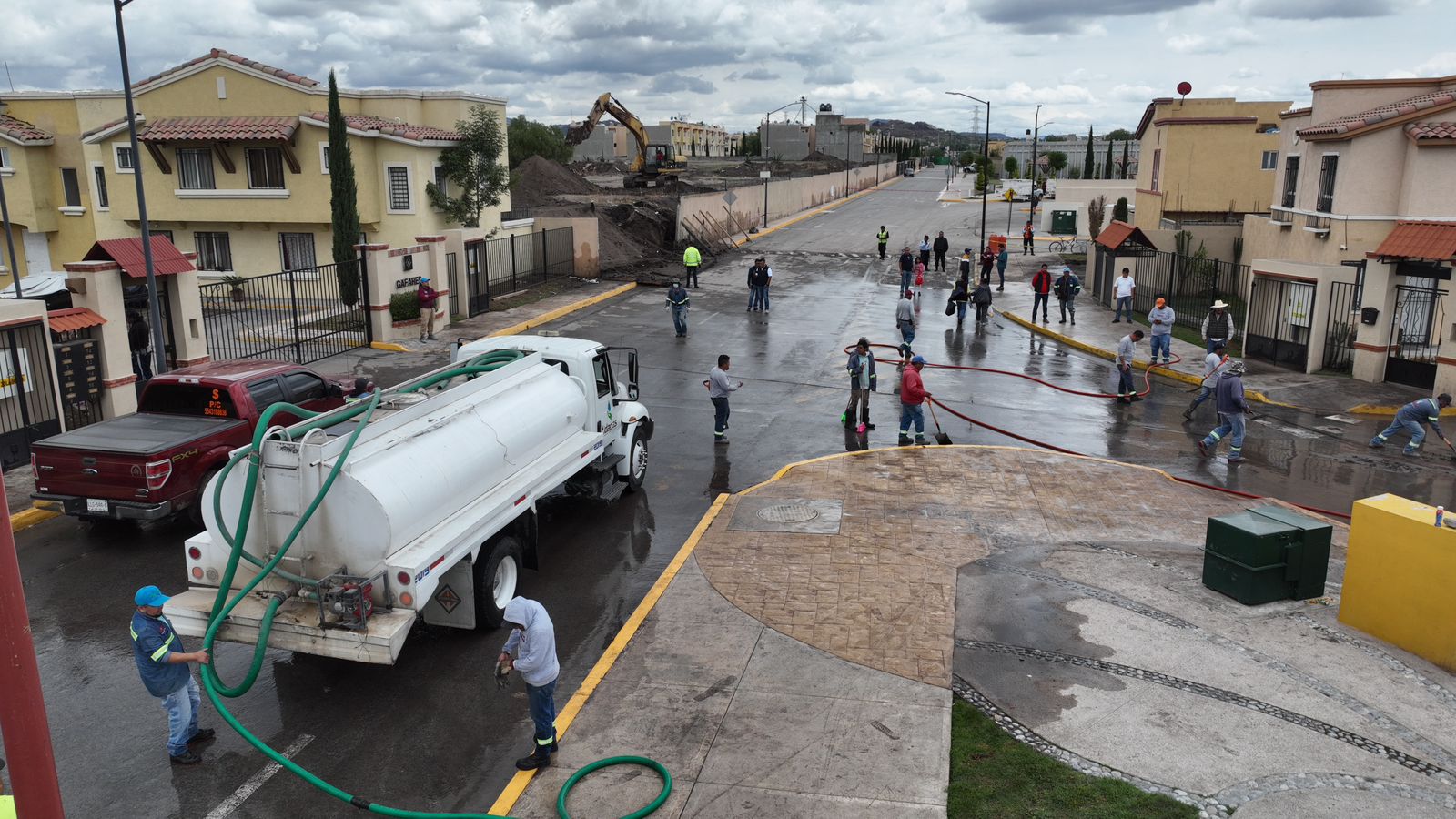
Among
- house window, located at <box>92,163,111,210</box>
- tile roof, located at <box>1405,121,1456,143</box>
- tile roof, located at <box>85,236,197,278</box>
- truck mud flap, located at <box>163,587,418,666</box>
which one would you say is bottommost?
truck mud flap, located at <box>163,587,418,666</box>

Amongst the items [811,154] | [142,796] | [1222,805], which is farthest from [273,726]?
[811,154]

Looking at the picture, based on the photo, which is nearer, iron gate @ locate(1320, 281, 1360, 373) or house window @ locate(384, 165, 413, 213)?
iron gate @ locate(1320, 281, 1360, 373)

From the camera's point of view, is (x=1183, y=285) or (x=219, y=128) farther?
(x=219, y=128)

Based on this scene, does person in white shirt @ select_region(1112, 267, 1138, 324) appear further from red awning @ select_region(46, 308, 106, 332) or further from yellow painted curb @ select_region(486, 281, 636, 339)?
red awning @ select_region(46, 308, 106, 332)

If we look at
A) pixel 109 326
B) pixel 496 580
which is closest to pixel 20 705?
pixel 496 580

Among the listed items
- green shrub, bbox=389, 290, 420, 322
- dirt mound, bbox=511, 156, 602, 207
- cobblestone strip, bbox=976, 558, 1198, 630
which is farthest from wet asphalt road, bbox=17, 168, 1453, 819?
dirt mound, bbox=511, 156, 602, 207

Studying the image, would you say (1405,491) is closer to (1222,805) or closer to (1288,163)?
(1222,805)

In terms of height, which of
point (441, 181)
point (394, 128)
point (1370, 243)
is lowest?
point (1370, 243)

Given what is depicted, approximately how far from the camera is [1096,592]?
10969 millimetres

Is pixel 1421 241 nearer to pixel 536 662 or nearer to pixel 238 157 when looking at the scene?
pixel 536 662

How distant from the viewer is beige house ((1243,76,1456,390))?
69.7 ft

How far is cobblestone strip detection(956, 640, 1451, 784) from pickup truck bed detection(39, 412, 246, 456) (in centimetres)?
943

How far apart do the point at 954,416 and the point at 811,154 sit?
122 metres

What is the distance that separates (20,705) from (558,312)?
84.5 ft
